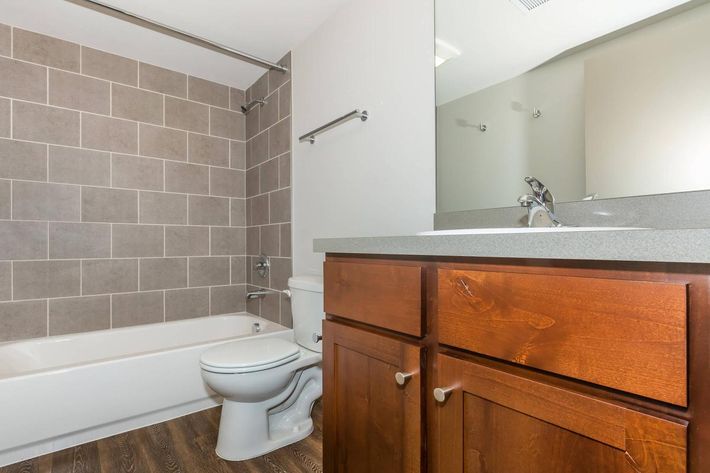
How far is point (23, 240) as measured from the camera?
7.26 ft

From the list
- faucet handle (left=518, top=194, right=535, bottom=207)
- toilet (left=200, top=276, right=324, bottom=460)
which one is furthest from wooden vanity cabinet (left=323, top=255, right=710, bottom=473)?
toilet (left=200, top=276, right=324, bottom=460)

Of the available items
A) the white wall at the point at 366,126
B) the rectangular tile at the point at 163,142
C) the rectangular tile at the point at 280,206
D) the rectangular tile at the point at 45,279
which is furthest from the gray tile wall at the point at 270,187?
the rectangular tile at the point at 45,279

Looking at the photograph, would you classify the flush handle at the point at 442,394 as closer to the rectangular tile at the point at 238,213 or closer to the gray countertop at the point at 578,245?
the gray countertop at the point at 578,245

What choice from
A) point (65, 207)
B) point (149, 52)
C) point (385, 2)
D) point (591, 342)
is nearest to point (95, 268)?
point (65, 207)

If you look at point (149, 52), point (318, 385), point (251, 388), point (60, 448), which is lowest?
point (60, 448)

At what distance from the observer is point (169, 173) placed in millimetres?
2691

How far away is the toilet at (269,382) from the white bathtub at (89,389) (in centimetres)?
40

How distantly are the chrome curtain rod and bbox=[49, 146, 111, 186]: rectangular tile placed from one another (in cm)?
83

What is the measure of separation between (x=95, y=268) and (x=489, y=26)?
8.34ft

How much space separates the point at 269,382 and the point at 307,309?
1.30 ft

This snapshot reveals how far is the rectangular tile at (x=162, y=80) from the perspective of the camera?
260 centimetres

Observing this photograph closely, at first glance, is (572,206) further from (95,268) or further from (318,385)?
(95,268)

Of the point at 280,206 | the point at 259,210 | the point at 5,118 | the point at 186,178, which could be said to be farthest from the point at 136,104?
the point at 280,206

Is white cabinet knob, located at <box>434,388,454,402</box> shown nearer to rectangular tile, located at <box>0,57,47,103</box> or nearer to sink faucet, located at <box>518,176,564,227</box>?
sink faucet, located at <box>518,176,564,227</box>
